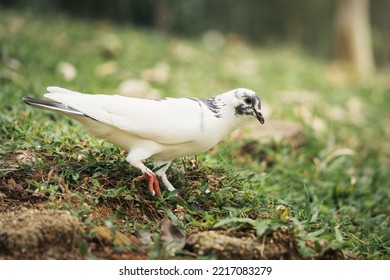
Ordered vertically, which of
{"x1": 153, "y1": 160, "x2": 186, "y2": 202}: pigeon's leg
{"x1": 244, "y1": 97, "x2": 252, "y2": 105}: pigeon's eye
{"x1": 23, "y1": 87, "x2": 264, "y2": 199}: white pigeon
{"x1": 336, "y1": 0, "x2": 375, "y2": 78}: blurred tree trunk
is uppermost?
{"x1": 336, "y1": 0, "x2": 375, "y2": 78}: blurred tree trunk

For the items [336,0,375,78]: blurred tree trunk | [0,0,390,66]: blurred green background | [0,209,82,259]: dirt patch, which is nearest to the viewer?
[0,209,82,259]: dirt patch

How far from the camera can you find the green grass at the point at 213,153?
285 centimetres

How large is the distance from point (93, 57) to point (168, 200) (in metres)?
4.43

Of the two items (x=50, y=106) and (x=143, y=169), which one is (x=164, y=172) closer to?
(x=143, y=169)

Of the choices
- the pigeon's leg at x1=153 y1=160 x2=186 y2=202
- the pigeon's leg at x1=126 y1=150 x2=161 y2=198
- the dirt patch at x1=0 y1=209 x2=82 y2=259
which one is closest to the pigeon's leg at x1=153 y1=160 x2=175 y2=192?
the pigeon's leg at x1=153 y1=160 x2=186 y2=202

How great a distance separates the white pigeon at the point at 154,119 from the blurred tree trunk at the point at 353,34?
25.6ft

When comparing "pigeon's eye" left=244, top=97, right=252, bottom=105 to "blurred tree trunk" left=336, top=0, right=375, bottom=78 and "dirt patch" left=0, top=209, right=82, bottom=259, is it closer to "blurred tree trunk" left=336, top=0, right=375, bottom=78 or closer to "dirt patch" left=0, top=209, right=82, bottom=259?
"dirt patch" left=0, top=209, right=82, bottom=259

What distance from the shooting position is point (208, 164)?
3453mm

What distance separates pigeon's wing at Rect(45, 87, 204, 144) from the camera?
273cm

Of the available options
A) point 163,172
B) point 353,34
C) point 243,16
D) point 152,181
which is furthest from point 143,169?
point 243,16

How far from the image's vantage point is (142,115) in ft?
9.14

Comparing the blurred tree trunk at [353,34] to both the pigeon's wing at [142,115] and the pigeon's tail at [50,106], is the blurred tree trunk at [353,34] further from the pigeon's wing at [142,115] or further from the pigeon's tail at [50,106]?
the pigeon's tail at [50,106]

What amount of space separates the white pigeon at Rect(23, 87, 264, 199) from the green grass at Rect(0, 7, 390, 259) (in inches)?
11.0

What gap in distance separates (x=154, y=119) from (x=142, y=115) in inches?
2.7
